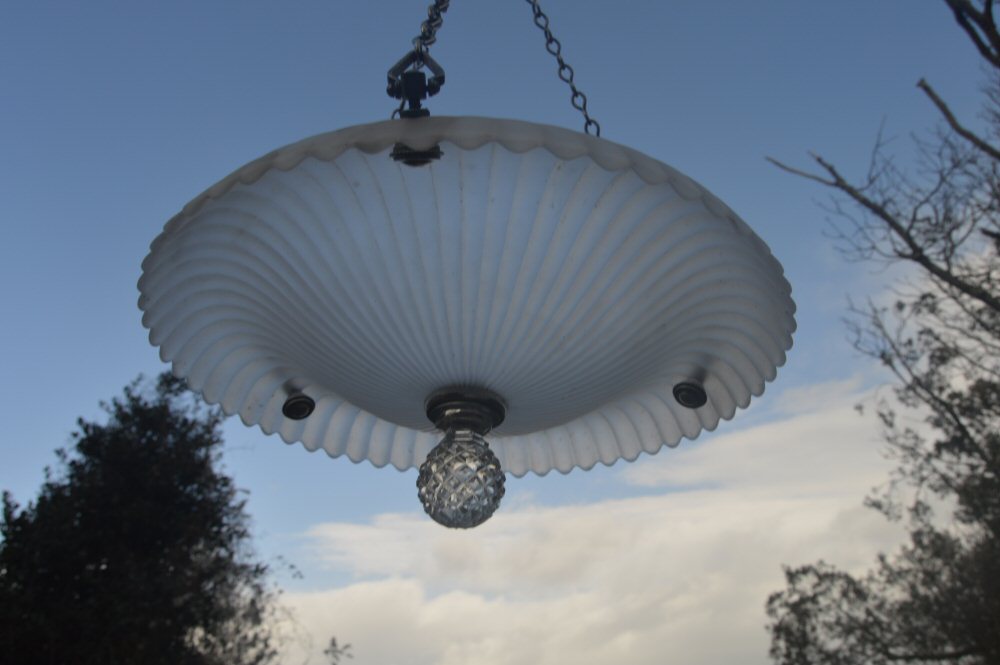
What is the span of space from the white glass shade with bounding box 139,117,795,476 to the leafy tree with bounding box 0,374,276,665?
699cm

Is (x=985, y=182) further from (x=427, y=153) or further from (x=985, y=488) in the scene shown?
(x=985, y=488)

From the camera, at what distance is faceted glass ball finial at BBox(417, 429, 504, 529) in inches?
67.9

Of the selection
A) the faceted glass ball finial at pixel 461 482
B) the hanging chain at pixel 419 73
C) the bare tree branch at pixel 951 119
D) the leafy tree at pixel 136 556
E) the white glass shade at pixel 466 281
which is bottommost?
the faceted glass ball finial at pixel 461 482

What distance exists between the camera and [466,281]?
5.01ft

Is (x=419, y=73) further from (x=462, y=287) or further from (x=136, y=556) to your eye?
(x=136, y=556)

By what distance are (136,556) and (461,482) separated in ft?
26.8

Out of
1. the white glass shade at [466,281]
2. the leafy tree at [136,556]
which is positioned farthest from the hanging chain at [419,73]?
the leafy tree at [136,556]

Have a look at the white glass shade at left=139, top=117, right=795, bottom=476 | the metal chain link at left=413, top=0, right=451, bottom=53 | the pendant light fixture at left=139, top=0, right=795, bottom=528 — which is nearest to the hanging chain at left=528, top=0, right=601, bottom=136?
the pendant light fixture at left=139, top=0, right=795, bottom=528

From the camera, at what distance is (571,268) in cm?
155

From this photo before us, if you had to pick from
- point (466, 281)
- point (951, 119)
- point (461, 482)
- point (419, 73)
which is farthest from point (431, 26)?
point (951, 119)

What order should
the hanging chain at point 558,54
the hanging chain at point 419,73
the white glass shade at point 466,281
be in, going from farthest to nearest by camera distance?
the hanging chain at point 558,54 → the hanging chain at point 419,73 → the white glass shade at point 466,281

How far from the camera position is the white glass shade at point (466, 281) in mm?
1445

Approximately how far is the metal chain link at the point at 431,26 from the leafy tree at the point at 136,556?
290 inches

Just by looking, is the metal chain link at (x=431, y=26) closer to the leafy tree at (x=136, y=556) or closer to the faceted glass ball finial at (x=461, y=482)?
the faceted glass ball finial at (x=461, y=482)
